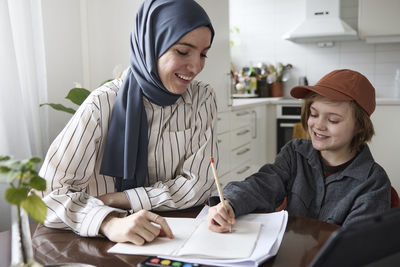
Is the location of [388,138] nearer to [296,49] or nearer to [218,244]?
[296,49]

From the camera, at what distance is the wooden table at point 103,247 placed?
82 centimetres

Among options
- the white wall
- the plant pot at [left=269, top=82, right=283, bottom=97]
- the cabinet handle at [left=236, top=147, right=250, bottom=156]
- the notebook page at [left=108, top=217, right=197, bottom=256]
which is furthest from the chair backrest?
the plant pot at [left=269, top=82, right=283, bottom=97]

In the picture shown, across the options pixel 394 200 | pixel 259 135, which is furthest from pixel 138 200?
pixel 259 135

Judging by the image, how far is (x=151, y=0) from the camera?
50.5 inches

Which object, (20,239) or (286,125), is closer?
(20,239)

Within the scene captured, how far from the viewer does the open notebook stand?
80 centimetres

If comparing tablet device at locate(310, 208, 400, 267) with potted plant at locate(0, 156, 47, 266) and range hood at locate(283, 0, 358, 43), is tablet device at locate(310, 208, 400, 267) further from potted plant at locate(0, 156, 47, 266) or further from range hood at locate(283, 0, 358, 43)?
range hood at locate(283, 0, 358, 43)

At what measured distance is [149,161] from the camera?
4.24ft

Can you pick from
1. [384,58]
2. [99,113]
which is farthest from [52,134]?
[384,58]

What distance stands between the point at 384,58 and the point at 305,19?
0.91 m

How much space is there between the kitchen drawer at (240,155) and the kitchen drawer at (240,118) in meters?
0.21

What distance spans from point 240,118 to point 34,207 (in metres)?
3.06

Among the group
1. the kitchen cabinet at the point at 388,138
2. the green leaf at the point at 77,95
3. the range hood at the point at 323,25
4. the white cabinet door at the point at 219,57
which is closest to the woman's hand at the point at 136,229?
the green leaf at the point at 77,95

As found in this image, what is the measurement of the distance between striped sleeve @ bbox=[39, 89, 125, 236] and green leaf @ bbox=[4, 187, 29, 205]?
39 centimetres
